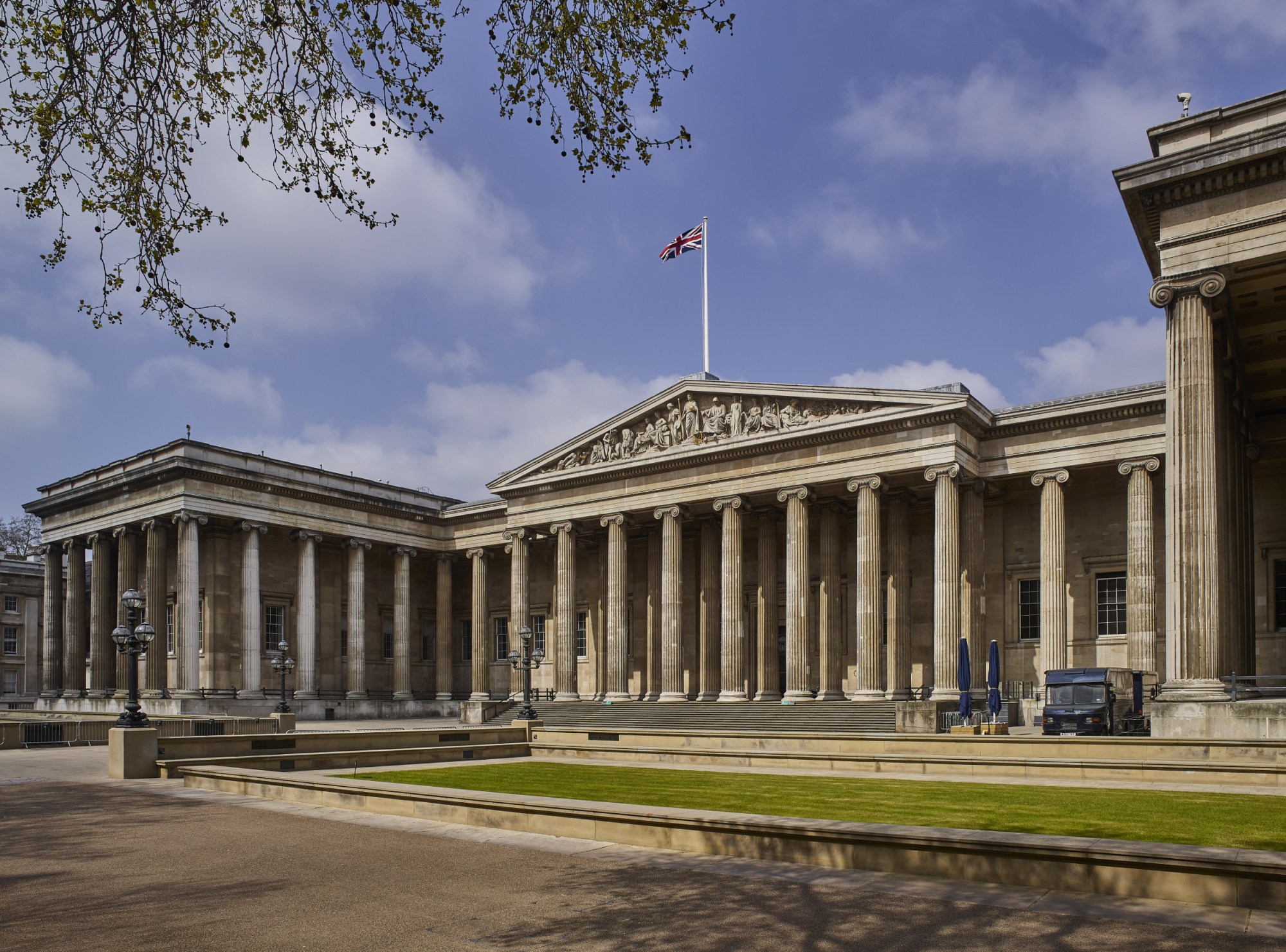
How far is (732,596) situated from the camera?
46.5 m

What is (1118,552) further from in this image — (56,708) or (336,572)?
(56,708)

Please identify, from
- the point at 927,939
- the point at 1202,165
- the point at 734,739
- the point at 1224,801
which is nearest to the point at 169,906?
the point at 927,939

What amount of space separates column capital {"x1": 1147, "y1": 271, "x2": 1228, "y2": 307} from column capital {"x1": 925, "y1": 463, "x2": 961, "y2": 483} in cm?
1378

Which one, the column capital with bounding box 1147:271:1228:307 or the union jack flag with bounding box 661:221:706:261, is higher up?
the union jack flag with bounding box 661:221:706:261

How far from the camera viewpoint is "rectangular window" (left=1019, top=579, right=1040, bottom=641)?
44000mm

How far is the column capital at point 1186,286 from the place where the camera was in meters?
25.7

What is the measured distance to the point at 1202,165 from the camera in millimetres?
25438

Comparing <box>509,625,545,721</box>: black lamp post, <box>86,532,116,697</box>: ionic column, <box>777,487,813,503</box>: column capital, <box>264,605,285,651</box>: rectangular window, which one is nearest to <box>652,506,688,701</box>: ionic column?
<box>777,487,813,503</box>: column capital

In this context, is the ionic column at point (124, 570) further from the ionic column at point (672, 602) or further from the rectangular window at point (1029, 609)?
the rectangular window at point (1029, 609)

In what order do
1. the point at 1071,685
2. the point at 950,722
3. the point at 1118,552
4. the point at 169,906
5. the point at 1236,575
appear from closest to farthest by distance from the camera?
the point at 169,906, the point at 1236,575, the point at 1071,685, the point at 950,722, the point at 1118,552

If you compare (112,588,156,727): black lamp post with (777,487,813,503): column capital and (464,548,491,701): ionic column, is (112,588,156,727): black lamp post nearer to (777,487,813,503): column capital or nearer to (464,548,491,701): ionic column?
(777,487,813,503): column capital

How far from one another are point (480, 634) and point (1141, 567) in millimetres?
33147

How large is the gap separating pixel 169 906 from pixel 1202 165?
26.0m

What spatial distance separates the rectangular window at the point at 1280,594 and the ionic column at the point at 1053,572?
22.9 feet
